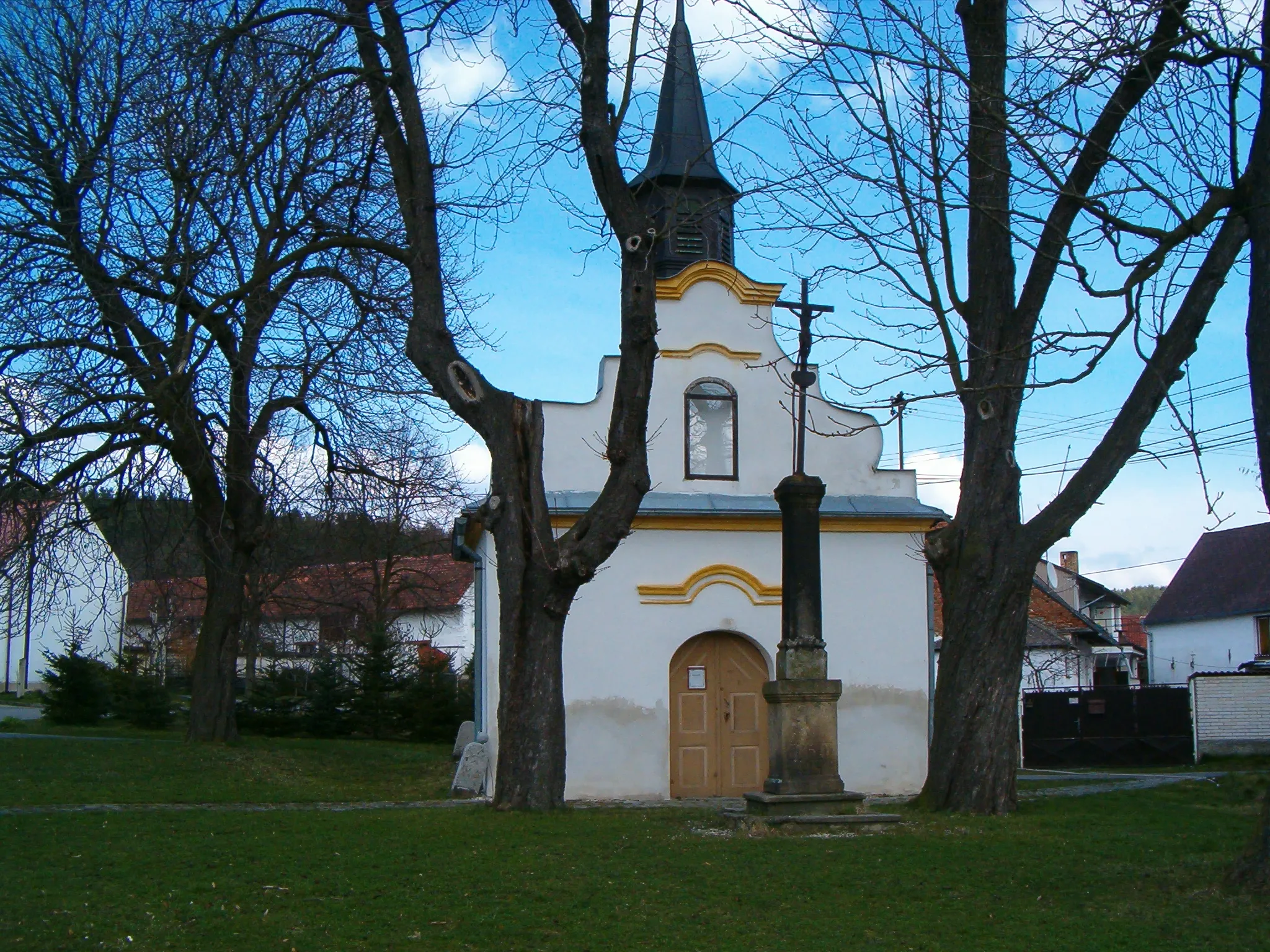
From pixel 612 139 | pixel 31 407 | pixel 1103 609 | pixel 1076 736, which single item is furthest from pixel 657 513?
pixel 1103 609

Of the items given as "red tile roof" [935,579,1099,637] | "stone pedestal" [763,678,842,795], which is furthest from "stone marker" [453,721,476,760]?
"red tile roof" [935,579,1099,637]

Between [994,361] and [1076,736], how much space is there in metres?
16.0

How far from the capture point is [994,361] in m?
12.8

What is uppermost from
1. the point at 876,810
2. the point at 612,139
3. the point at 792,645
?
the point at 612,139

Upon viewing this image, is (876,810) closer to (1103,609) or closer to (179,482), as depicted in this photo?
(179,482)

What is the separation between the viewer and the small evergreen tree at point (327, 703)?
3019cm

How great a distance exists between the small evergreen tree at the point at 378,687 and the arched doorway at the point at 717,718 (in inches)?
586

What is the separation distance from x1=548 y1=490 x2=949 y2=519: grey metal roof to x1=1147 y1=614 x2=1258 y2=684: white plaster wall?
24887 mm

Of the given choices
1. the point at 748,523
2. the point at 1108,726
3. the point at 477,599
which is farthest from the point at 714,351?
the point at 1108,726

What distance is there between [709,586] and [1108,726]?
1334cm

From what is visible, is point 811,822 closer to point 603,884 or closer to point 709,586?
point 603,884

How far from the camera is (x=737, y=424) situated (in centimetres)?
1777

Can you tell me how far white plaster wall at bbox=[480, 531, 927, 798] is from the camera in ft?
54.4

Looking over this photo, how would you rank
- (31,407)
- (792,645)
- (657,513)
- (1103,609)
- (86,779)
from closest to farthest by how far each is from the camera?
(792,645) < (31,407) < (86,779) < (657,513) < (1103,609)
